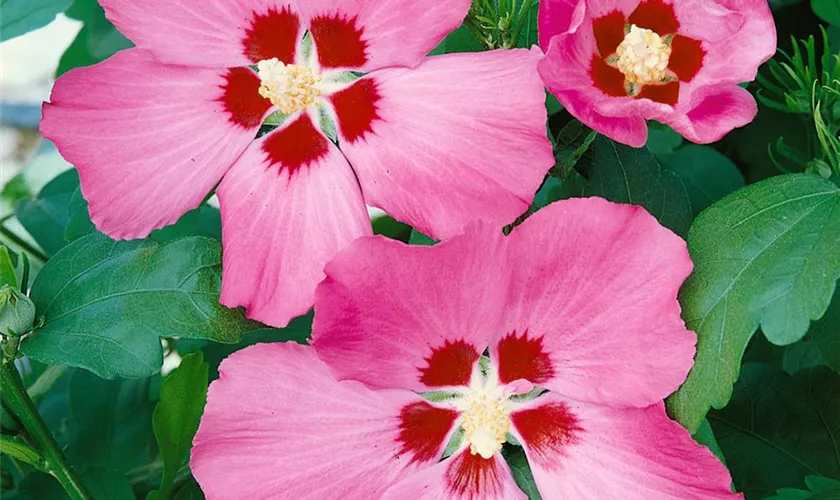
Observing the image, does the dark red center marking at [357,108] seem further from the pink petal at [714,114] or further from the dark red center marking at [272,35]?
the pink petal at [714,114]

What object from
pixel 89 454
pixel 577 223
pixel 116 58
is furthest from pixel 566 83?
pixel 89 454

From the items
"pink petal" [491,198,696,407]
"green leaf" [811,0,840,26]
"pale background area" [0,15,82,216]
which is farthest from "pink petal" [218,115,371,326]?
"pale background area" [0,15,82,216]

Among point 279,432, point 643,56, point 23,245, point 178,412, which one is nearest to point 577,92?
point 643,56

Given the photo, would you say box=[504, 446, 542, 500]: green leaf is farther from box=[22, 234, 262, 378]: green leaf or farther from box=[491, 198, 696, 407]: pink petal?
box=[22, 234, 262, 378]: green leaf

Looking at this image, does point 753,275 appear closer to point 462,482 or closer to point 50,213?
point 462,482

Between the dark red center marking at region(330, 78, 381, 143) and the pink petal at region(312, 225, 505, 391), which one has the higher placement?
the dark red center marking at region(330, 78, 381, 143)

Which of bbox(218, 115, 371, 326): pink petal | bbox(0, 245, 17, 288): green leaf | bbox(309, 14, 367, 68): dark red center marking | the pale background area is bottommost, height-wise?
the pale background area
